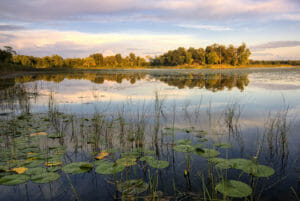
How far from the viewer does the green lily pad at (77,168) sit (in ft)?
11.8

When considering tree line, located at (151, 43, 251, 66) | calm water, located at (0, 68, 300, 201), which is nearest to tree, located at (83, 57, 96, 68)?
tree line, located at (151, 43, 251, 66)

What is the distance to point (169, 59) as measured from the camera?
11525 centimetres

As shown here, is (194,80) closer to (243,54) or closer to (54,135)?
(54,135)

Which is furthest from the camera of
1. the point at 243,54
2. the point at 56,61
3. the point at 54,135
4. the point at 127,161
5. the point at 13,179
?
the point at 56,61

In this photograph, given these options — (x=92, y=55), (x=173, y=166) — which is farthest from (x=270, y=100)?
(x=92, y=55)

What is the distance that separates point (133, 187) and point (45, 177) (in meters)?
1.55

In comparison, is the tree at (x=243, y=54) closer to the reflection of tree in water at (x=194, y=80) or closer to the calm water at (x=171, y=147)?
the reflection of tree in water at (x=194, y=80)

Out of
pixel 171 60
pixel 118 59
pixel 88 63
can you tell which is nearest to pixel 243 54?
pixel 171 60

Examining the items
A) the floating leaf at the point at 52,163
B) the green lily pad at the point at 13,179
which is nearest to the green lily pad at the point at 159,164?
the floating leaf at the point at 52,163

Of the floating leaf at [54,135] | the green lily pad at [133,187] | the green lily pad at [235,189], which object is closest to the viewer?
the green lily pad at [235,189]

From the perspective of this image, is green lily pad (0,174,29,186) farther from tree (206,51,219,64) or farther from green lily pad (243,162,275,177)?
tree (206,51,219,64)

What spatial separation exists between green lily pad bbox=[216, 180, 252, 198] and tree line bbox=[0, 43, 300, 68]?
100314 millimetres

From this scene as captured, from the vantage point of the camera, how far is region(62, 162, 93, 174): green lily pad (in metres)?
3.59

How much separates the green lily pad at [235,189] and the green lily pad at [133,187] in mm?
1155
